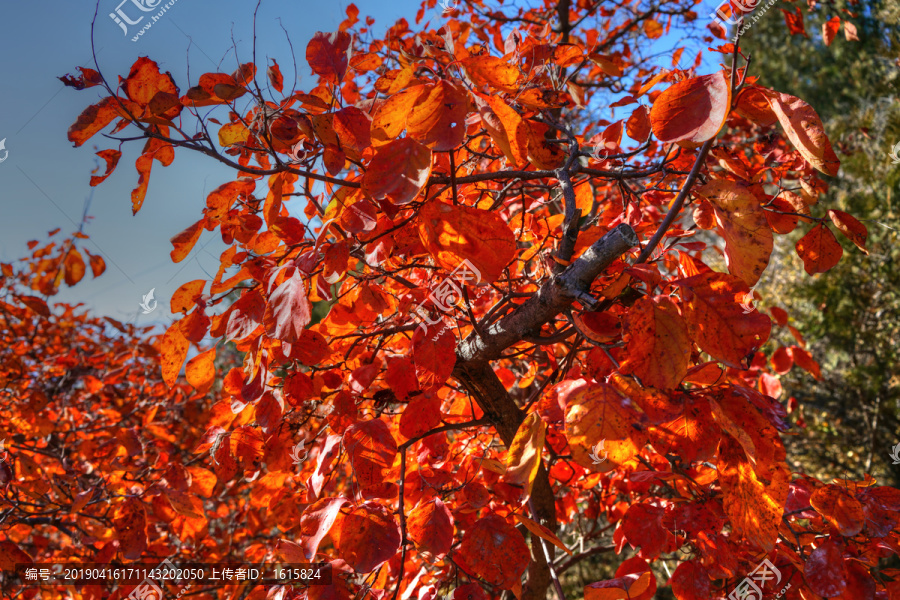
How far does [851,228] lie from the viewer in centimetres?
109

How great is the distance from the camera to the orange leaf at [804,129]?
2.17 feet

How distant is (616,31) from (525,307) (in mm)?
2912

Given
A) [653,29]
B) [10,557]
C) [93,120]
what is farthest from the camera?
[653,29]

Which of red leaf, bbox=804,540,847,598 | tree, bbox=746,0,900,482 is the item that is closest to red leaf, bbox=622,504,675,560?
red leaf, bbox=804,540,847,598

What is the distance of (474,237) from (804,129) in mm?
493

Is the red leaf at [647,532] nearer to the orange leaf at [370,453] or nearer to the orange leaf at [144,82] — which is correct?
the orange leaf at [370,453]

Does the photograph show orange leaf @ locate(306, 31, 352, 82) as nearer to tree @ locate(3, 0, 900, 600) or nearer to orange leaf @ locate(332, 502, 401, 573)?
tree @ locate(3, 0, 900, 600)

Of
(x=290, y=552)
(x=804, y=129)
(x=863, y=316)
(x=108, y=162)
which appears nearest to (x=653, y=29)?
(x=804, y=129)

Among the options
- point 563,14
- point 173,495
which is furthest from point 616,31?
point 173,495

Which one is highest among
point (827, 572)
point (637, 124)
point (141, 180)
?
point (141, 180)

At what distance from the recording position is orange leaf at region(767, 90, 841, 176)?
663 millimetres

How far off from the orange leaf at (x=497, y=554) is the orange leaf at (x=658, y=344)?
468 mm

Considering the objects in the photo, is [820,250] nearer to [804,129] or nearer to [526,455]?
[804,129]

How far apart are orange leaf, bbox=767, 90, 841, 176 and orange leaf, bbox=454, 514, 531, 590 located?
81 cm
